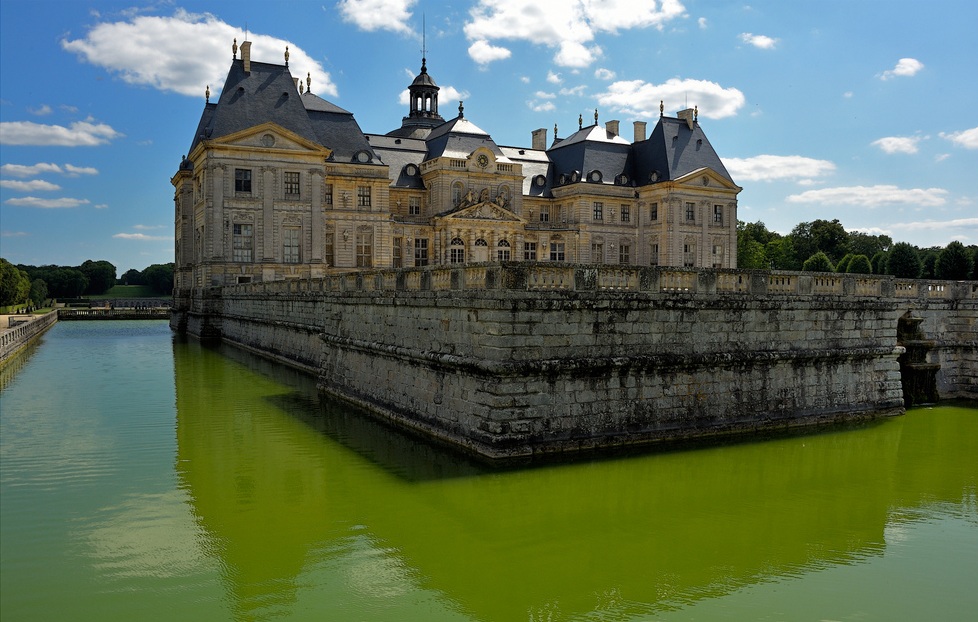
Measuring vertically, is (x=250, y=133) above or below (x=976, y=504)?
above

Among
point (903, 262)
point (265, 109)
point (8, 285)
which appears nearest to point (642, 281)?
point (265, 109)

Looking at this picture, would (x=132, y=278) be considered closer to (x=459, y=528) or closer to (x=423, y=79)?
(x=423, y=79)

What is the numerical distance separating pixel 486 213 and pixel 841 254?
47554mm

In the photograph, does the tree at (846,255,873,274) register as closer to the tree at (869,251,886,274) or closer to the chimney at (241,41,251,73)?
the tree at (869,251,886,274)

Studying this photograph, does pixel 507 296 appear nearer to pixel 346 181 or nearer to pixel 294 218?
pixel 294 218

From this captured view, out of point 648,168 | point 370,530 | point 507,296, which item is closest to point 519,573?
point 370,530

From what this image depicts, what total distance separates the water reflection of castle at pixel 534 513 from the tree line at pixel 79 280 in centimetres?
6765

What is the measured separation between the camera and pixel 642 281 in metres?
14.0

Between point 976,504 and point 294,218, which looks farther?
point 294,218

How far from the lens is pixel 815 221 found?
84.8 m

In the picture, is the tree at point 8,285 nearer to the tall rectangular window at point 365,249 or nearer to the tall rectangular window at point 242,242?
the tall rectangular window at point 242,242

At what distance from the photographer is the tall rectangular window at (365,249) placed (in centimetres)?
5022

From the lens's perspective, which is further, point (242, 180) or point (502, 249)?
point (502, 249)

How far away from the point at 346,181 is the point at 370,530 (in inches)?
1657
